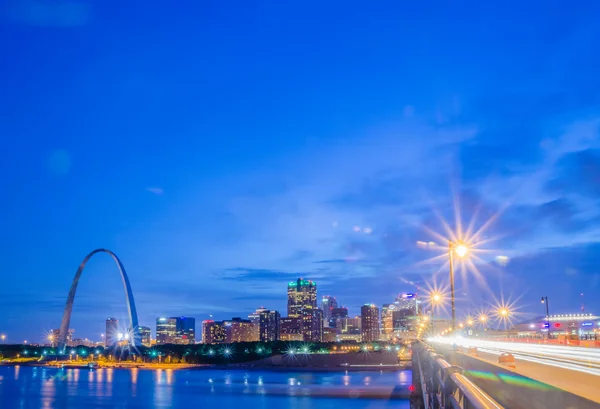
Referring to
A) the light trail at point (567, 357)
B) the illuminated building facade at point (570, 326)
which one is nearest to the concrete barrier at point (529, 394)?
the light trail at point (567, 357)

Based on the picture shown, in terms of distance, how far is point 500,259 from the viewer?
4259 cm

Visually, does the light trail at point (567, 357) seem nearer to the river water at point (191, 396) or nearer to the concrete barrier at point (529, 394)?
the concrete barrier at point (529, 394)

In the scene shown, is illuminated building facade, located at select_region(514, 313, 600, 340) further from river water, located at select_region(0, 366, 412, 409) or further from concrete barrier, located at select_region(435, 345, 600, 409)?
concrete barrier, located at select_region(435, 345, 600, 409)

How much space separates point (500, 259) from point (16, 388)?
11637cm

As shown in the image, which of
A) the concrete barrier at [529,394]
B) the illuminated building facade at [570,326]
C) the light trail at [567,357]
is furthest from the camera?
the illuminated building facade at [570,326]

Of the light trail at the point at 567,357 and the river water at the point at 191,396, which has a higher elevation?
the light trail at the point at 567,357

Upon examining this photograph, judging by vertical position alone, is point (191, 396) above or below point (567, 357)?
below

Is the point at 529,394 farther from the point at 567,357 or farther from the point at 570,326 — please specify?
the point at 570,326

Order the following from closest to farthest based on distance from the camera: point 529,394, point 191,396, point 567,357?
point 529,394 → point 567,357 → point 191,396

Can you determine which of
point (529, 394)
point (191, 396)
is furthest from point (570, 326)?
point (529, 394)

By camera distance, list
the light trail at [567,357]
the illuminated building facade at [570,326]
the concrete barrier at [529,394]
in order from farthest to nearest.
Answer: the illuminated building facade at [570,326] < the light trail at [567,357] < the concrete barrier at [529,394]

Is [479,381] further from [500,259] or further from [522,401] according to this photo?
[500,259]

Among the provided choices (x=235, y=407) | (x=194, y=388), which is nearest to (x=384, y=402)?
(x=235, y=407)

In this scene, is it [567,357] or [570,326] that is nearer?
[567,357]
